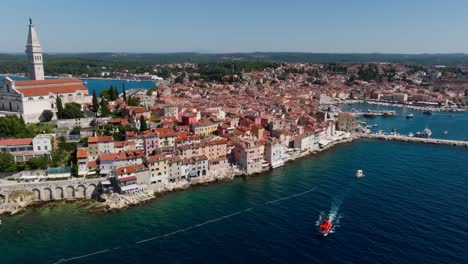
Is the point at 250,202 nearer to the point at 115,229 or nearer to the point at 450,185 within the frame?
the point at 115,229

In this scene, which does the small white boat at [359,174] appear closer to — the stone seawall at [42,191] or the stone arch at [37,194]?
the stone seawall at [42,191]

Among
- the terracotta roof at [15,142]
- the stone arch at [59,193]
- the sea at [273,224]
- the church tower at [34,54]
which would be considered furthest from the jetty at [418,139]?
the church tower at [34,54]

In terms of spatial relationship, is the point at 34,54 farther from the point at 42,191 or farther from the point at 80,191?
the point at 80,191

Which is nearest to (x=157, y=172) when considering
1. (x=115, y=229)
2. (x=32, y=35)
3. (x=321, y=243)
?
(x=115, y=229)

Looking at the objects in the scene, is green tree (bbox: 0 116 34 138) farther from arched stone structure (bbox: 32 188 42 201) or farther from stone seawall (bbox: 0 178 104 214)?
arched stone structure (bbox: 32 188 42 201)

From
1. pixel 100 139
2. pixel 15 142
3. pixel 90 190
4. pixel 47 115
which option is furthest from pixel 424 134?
pixel 15 142

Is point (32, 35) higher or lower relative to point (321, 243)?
higher
